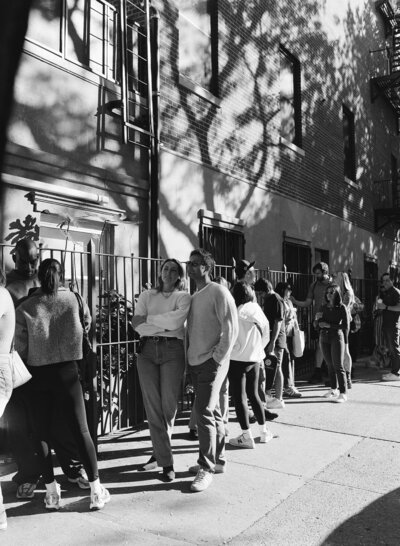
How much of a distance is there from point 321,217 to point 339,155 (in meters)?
2.25

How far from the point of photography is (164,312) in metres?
4.69

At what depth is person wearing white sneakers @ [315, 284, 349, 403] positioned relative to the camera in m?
7.57

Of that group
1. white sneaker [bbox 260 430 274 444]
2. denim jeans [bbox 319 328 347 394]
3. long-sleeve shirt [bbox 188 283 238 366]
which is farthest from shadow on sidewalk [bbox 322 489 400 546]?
denim jeans [bbox 319 328 347 394]

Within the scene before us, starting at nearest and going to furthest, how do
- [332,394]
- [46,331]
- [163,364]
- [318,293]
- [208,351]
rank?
[46,331]
[208,351]
[163,364]
[332,394]
[318,293]

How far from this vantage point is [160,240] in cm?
780

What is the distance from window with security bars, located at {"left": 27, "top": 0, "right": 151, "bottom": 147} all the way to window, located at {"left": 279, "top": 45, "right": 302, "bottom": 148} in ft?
15.9

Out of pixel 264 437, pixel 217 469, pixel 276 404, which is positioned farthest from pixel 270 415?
pixel 217 469

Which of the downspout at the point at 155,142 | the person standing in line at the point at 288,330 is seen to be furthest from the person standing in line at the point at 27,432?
the person standing in line at the point at 288,330

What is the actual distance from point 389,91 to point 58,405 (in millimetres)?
17059

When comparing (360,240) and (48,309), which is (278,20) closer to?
(360,240)

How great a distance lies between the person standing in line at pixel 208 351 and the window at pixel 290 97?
8022 millimetres

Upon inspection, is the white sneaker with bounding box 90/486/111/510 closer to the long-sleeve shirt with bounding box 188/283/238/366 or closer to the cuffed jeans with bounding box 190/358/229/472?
the cuffed jeans with bounding box 190/358/229/472

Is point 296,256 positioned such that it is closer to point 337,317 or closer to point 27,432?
point 337,317

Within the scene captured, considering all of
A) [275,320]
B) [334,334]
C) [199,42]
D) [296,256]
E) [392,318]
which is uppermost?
[199,42]
